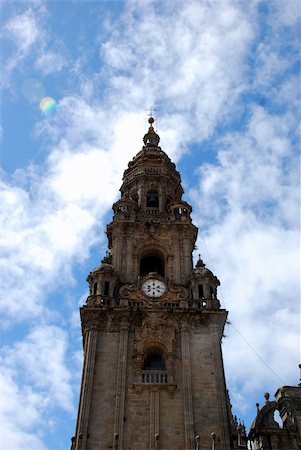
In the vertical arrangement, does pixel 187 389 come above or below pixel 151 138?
below

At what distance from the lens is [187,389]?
26.7m

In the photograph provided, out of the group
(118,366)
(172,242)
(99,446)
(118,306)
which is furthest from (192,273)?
Result: (99,446)

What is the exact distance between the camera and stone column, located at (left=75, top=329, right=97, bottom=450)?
24.8 metres

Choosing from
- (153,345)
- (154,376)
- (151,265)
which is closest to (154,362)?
(153,345)

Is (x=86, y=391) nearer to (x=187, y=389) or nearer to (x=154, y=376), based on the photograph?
(x=154, y=376)

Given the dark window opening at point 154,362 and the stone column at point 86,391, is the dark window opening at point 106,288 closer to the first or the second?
the stone column at point 86,391

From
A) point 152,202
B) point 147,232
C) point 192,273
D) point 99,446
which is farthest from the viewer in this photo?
point 152,202

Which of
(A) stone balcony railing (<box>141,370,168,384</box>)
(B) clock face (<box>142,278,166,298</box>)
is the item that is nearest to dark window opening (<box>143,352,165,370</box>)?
(A) stone balcony railing (<box>141,370,168,384</box>)

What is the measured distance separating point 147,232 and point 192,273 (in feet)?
13.4

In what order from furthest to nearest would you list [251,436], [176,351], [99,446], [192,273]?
[192,273] → [176,351] → [251,436] → [99,446]

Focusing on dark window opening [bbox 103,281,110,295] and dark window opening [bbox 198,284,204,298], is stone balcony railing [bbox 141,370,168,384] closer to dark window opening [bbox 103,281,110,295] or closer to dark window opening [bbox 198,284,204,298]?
dark window opening [bbox 198,284,204,298]

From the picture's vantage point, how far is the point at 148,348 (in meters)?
28.8

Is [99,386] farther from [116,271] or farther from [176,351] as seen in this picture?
[116,271]

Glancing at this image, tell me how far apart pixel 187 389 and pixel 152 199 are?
1540 centimetres
